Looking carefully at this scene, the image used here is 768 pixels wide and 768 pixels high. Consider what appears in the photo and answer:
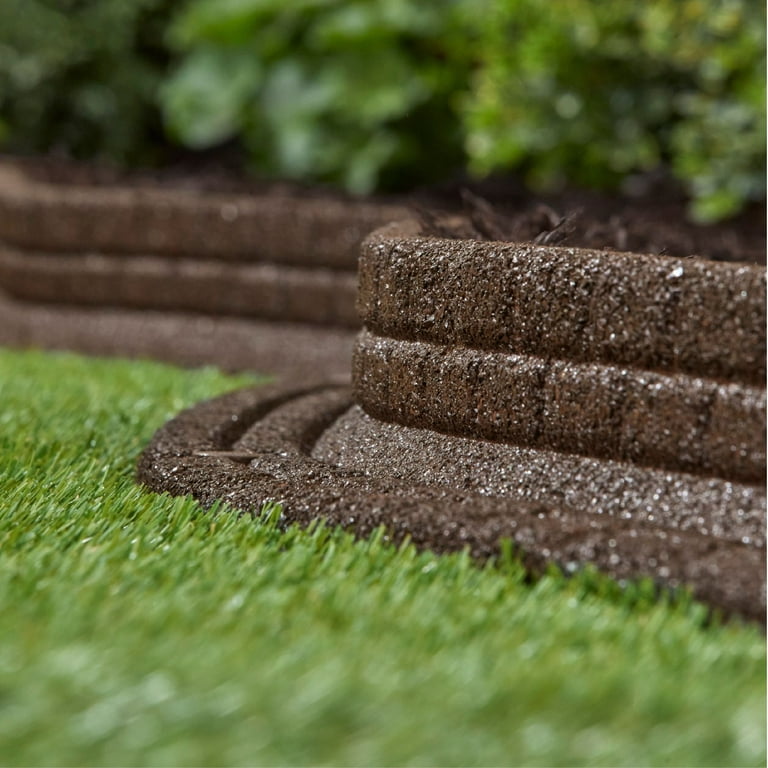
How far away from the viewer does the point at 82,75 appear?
6.06 meters

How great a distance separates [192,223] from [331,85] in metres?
1.27

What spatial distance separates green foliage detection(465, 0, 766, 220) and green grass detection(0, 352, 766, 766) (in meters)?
2.78

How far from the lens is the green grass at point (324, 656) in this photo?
1.31 m

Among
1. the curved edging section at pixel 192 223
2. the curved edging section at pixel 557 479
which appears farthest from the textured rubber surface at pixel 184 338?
the curved edging section at pixel 557 479

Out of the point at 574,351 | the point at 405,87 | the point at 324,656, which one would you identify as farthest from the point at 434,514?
the point at 405,87

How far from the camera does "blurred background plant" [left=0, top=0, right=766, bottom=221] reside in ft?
14.0

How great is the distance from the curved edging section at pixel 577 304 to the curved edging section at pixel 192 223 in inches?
74.5

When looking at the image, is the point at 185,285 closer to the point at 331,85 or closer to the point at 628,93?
the point at 331,85

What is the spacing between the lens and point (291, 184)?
5.30m

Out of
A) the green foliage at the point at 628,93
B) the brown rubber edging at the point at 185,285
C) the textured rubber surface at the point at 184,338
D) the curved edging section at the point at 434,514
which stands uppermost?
the green foliage at the point at 628,93

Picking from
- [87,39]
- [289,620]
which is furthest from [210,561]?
[87,39]

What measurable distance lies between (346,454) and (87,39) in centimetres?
414

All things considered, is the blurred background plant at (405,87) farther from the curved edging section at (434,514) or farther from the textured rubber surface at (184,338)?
the curved edging section at (434,514)

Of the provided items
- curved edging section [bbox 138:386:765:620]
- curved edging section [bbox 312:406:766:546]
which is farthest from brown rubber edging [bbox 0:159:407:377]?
curved edging section [bbox 312:406:766:546]
